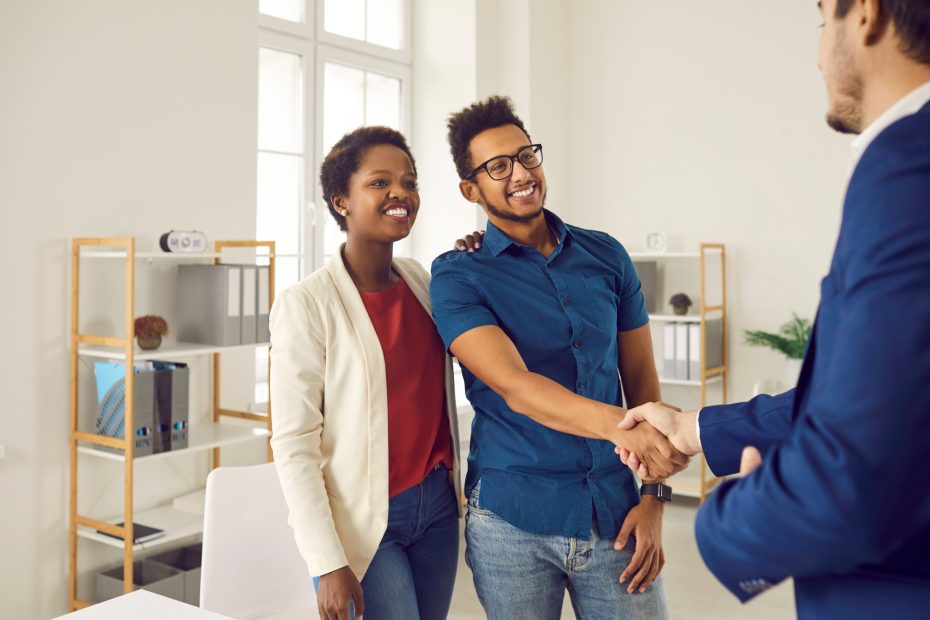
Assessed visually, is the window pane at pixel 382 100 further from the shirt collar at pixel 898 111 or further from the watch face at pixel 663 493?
the shirt collar at pixel 898 111

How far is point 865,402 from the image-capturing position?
0.77m

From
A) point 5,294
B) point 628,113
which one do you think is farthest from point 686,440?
point 628,113

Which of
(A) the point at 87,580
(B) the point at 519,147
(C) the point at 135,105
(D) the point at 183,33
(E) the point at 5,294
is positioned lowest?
(A) the point at 87,580

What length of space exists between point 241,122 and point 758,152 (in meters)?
2.74

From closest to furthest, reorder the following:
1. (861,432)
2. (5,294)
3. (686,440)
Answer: (861,432)
(686,440)
(5,294)

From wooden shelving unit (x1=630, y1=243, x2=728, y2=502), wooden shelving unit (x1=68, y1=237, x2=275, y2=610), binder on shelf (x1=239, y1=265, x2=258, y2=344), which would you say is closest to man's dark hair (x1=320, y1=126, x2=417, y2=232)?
wooden shelving unit (x1=68, y1=237, x2=275, y2=610)

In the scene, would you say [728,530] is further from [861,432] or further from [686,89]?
[686,89]

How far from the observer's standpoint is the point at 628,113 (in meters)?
5.24

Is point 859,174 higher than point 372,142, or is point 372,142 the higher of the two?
point 372,142

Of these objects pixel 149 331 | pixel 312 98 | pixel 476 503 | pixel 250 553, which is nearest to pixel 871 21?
pixel 476 503

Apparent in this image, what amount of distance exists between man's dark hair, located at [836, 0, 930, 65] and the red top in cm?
107

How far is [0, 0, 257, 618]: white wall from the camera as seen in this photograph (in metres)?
2.99

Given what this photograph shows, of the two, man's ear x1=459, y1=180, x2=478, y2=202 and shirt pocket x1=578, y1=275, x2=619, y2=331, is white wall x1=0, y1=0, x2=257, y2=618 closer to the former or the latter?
man's ear x1=459, y1=180, x2=478, y2=202

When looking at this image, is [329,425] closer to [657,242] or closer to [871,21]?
[871,21]
